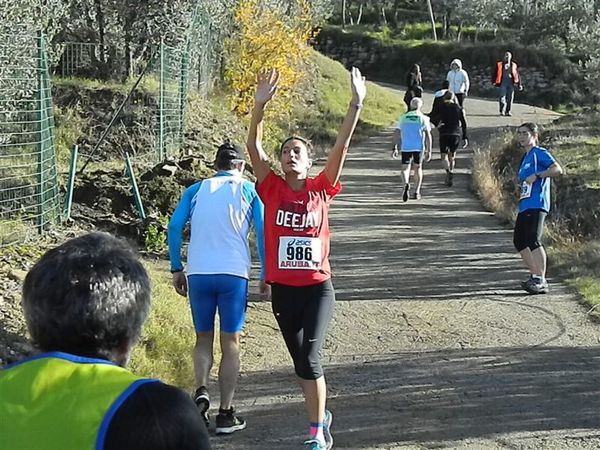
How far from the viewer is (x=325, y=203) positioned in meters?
5.41

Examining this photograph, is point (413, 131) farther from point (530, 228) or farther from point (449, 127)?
point (530, 228)

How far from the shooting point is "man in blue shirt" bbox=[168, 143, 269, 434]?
5.71 metres

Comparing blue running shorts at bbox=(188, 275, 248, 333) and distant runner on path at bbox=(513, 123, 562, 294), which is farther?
distant runner on path at bbox=(513, 123, 562, 294)

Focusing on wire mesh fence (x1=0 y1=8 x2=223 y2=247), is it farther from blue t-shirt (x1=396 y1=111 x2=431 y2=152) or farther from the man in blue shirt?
blue t-shirt (x1=396 y1=111 x2=431 y2=152)

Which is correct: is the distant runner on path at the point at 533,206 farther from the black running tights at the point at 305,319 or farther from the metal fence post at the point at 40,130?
the metal fence post at the point at 40,130

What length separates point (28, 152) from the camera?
934 centimetres

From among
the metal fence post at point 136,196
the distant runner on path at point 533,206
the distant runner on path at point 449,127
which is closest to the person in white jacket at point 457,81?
the distant runner on path at point 449,127

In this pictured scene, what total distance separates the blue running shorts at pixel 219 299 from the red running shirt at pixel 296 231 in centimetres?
38

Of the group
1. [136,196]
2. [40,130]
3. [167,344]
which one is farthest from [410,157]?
[167,344]

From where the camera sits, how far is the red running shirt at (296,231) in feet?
17.3

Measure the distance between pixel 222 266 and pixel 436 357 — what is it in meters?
2.42

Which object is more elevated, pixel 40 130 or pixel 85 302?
pixel 85 302

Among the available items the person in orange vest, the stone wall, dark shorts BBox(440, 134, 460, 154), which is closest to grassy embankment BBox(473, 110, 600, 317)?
dark shorts BBox(440, 134, 460, 154)

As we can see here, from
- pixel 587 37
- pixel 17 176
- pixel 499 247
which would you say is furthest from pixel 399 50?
pixel 17 176
